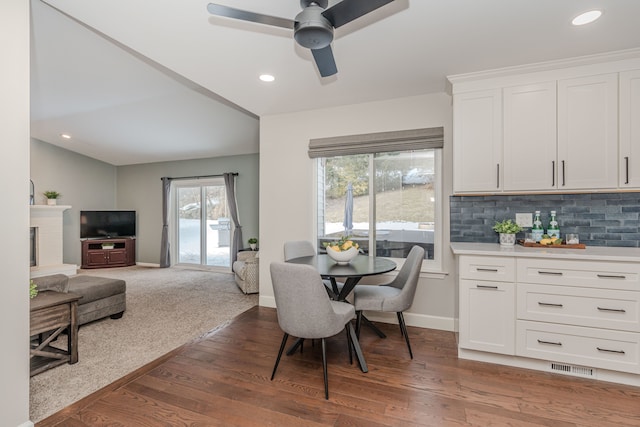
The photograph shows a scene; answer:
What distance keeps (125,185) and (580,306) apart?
8987 mm

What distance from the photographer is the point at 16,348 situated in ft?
5.21

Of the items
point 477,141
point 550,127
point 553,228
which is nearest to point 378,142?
point 477,141

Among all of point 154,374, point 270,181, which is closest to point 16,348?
point 154,374

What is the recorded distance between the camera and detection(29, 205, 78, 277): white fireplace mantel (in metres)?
5.54

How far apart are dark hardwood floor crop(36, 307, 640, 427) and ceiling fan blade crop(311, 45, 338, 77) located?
2208mm

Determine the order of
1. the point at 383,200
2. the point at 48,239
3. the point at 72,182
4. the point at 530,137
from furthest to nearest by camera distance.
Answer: the point at 72,182
the point at 48,239
the point at 383,200
the point at 530,137

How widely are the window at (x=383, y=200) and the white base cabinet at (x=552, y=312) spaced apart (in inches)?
33.7

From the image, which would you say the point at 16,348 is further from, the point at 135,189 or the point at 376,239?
the point at 135,189

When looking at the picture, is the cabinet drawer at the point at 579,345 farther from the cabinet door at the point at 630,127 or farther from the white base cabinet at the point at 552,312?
the cabinet door at the point at 630,127

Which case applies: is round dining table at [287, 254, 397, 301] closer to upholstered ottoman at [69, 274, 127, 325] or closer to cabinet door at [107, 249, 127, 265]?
upholstered ottoman at [69, 274, 127, 325]

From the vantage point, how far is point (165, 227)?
7.14m

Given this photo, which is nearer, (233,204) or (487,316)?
(487,316)

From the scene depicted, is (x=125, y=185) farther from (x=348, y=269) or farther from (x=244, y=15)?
(x=244, y=15)

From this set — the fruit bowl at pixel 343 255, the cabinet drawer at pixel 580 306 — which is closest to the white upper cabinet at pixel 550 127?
the cabinet drawer at pixel 580 306
